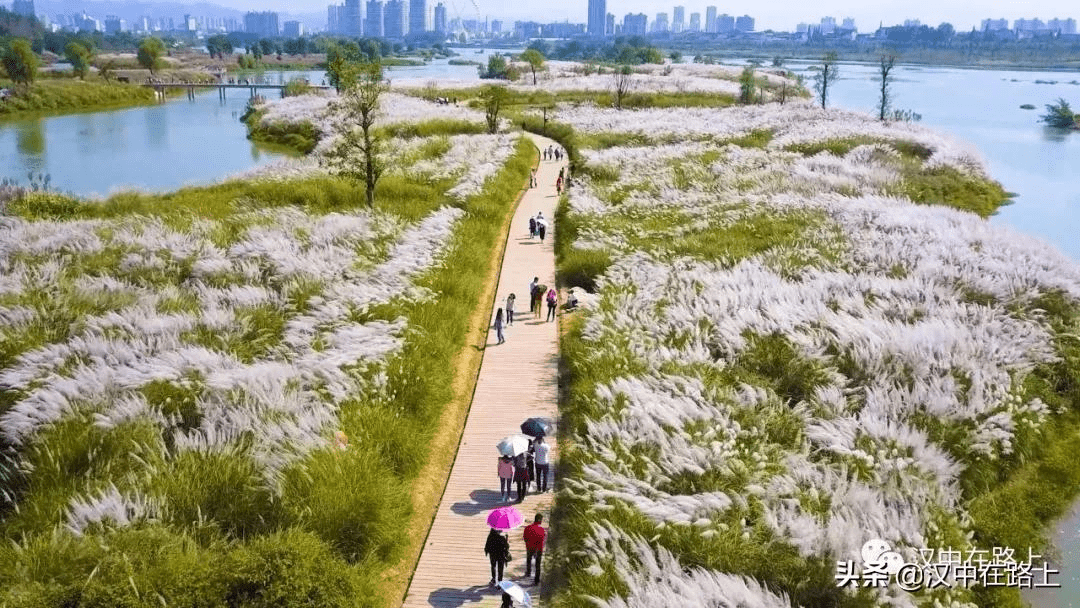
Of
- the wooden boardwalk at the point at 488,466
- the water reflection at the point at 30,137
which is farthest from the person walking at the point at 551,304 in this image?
the water reflection at the point at 30,137

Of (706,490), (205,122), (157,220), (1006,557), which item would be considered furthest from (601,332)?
(205,122)

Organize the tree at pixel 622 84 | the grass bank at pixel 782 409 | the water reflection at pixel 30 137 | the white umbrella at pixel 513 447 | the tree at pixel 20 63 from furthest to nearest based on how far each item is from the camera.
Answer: the tree at pixel 20 63
the tree at pixel 622 84
the water reflection at pixel 30 137
the white umbrella at pixel 513 447
the grass bank at pixel 782 409

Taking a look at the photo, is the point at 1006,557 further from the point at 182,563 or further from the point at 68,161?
the point at 68,161

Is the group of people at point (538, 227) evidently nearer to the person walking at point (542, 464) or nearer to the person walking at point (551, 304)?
the person walking at point (551, 304)

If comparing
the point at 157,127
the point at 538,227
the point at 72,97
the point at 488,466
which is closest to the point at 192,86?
the point at 72,97

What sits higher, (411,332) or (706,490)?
(411,332)

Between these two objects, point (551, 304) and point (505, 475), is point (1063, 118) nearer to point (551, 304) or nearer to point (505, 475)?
point (551, 304)
